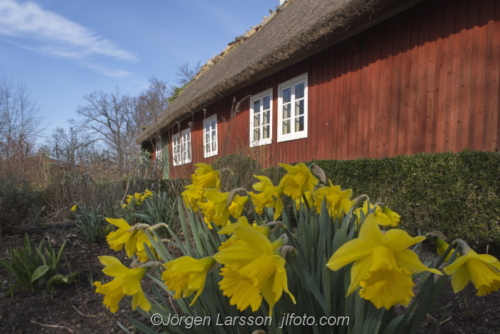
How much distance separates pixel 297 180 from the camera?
3.56 ft

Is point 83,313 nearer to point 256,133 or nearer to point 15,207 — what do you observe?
point 15,207

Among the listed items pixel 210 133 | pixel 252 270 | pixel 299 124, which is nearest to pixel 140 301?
pixel 252 270

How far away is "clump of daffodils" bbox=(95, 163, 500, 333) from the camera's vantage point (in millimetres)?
648

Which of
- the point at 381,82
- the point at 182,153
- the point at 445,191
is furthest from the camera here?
the point at 381,82

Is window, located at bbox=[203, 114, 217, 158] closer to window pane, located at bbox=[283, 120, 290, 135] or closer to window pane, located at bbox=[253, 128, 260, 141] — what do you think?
window pane, located at bbox=[253, 128, 260, 141]

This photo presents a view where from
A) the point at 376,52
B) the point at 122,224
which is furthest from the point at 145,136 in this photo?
the point at 122,224

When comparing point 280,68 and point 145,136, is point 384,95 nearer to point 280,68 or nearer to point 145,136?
point 280,68

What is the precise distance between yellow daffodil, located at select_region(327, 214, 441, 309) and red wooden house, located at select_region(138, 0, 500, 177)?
263 centimetres

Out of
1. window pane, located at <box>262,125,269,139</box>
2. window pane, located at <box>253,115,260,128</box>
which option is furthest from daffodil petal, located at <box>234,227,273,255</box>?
window pane, located at <box>253,115,260,128</box>

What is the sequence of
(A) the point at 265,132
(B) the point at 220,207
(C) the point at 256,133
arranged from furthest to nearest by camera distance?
(C) the point at 256,133 < (A) the point at 265,132 < (B) the point at 220,207

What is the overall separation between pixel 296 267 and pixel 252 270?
118 mm

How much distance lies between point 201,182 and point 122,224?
325 millimetres

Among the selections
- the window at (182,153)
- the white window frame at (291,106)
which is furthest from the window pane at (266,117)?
the window at (182,153)

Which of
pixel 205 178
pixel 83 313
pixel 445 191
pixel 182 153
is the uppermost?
pixel 182 153
